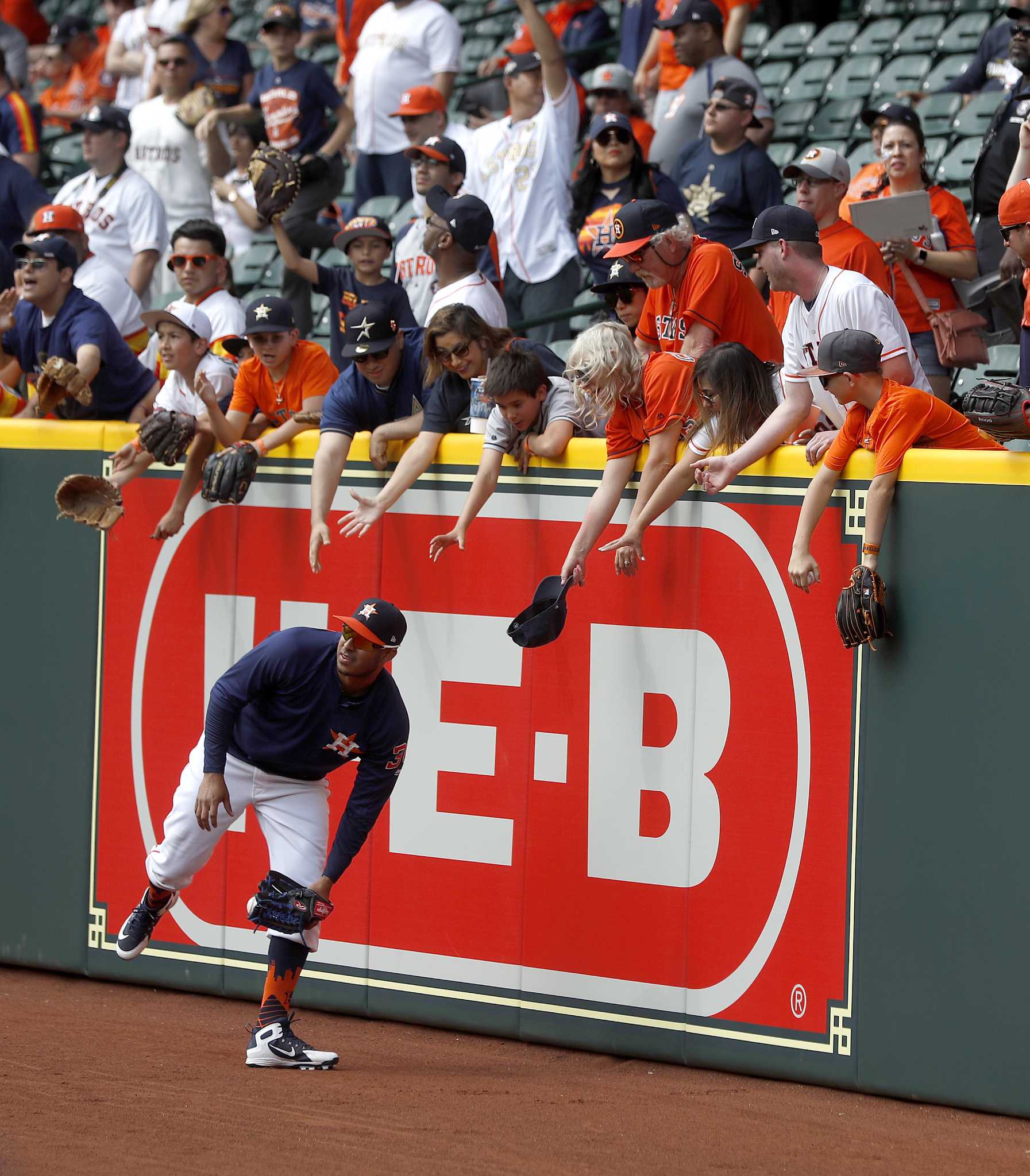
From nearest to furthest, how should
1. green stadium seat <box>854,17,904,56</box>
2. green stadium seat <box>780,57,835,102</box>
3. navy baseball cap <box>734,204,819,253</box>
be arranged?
1. navy baseball cap <box>734,204,819,253</box>
2. green stadium seat <box>780,57,835,102</box>
3. green stadium seat <box>854,17,904,56</box>

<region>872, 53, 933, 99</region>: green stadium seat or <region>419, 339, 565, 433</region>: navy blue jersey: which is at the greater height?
<region>872, 53, 933, 99</region>: green stadium seat

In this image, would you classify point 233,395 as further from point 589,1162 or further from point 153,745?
point 589,1162

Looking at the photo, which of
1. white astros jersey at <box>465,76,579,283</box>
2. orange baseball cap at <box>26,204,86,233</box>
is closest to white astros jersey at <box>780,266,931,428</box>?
white astros jersey at <box>465,76,579,283</box>

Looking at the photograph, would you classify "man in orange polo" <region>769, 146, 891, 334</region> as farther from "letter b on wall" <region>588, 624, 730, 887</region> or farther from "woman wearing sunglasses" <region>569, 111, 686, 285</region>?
"woman wearing sunglasses" <region>569, 111, 686, 285</region>

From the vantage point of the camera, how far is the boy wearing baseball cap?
8383 millimetres

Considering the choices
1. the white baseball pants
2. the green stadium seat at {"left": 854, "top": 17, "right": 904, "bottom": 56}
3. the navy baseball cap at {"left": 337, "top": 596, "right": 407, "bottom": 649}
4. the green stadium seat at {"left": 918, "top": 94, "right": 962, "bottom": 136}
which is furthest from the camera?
the green stadium seat at {"left": 854, "top": 17, "right": 904, "bottom": 56}

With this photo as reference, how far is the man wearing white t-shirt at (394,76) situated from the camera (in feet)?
38.9

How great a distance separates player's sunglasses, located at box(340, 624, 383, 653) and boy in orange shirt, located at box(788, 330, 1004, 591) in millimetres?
1583

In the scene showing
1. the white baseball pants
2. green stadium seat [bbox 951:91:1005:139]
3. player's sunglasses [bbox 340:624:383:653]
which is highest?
green stadium seat [bbox 951:91:1005:139]

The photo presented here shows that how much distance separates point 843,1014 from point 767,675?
4.20 feet

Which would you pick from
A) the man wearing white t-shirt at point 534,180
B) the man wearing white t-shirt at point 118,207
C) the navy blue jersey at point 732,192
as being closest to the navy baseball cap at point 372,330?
the navy blue jersey at point 732,192

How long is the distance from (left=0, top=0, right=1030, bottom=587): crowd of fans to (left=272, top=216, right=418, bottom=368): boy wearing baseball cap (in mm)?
19

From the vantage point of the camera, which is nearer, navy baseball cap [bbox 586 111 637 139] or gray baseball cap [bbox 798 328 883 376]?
gray baseball cap [bbox 798 328 883 376]

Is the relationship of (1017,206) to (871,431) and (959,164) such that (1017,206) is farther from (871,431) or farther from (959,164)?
(959,164)
